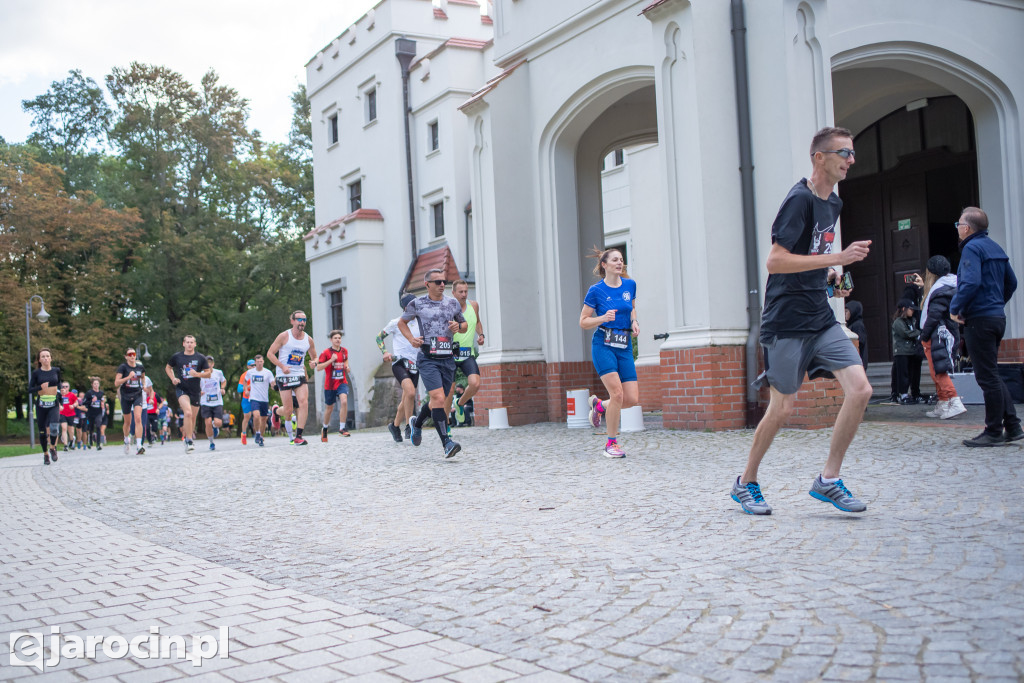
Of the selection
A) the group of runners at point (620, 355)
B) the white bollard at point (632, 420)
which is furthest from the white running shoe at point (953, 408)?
the white bollard at point (632, 420)

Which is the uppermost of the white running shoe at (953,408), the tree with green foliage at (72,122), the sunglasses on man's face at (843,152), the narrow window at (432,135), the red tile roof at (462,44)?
the tree with green foliage at (72,122)

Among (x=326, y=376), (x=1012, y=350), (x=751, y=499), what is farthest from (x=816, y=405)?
(x=326, y=376)

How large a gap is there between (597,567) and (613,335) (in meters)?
4.73

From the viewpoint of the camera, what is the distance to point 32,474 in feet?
42.3

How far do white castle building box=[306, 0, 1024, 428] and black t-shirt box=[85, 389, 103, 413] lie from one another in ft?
57.1

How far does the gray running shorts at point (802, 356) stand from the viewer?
17.1 feet

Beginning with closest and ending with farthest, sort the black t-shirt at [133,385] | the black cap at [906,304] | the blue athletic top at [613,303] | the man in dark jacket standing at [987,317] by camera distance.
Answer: the man in dark jacket standing at [987,317] → the blue athletic top at [613,303] → the black cap at [906,304] → the black t-shirt at [133,385]

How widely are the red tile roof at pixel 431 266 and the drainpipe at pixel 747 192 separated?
47.6 ft

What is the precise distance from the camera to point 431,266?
1056 inches

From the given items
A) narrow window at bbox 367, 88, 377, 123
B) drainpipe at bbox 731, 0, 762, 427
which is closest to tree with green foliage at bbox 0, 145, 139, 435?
narrow window at bbox 367, 88, 377, 123

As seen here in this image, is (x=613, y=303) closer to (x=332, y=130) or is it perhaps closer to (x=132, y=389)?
(x=132, y=389)

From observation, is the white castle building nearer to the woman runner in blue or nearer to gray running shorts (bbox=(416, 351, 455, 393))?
the woman runner in blue

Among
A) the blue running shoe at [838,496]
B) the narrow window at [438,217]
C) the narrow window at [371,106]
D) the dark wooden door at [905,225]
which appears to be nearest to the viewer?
the blue running shoe at [838,496]

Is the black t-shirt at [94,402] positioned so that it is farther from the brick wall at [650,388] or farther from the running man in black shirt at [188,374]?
the brick wall at [650,388]
